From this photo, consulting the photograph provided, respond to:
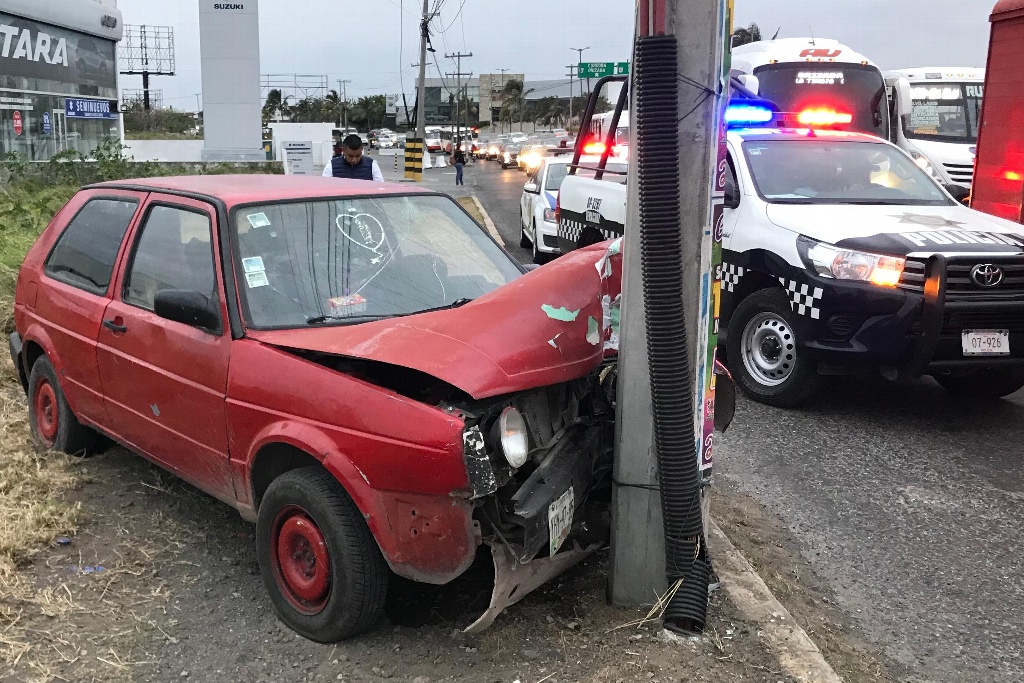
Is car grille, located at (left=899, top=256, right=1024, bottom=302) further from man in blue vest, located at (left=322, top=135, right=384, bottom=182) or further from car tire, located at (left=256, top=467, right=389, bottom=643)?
man in blue vest, located at (left=322, top=135, right=384, bottom=182)

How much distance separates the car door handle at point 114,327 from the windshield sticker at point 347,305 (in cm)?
113

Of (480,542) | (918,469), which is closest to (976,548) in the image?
(918,469)

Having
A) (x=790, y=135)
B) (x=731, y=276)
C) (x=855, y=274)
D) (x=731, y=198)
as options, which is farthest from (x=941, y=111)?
(x=855, y=274)

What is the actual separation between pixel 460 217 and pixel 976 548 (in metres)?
2.97

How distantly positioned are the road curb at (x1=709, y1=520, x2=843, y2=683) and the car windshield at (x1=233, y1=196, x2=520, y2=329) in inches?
62.2

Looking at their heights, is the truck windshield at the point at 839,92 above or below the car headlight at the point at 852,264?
above

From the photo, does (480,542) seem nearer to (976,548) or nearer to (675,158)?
(675,158)

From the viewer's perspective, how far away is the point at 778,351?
6598 mm

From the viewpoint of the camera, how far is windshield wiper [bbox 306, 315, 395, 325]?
3.76 meters

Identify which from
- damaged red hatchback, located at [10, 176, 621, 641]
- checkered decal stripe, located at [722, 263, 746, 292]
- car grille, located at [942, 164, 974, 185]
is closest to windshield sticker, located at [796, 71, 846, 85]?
car grille, located at [942, 164, 974, 185]

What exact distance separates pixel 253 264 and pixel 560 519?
1.66 metres

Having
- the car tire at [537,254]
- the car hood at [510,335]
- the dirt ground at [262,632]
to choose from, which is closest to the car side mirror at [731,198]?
the car hood at [510,335]

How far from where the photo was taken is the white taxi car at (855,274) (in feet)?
19.0

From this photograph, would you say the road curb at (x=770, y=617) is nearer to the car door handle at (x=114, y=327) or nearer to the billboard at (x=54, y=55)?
the car door handle at (x=114, y=327)
